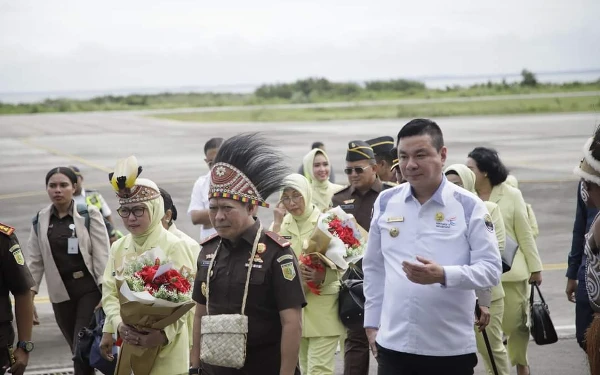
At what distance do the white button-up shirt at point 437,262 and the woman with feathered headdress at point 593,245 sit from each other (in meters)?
0.50

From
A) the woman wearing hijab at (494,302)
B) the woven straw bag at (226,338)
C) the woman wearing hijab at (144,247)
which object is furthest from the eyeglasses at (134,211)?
the woman wearing hijab at (494,302)

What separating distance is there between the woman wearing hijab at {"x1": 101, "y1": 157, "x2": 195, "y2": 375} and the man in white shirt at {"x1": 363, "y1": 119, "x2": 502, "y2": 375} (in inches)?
64.0

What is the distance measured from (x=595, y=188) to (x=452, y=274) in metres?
0.86

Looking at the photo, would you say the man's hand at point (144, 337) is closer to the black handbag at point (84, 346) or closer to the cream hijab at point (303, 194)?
the black handbag at point (84, 346)

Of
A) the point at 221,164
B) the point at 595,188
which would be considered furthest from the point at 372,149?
the point at 595,188

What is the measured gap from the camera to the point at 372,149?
9.01 m

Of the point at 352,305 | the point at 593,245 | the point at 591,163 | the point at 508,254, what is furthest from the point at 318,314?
the point at 591,163

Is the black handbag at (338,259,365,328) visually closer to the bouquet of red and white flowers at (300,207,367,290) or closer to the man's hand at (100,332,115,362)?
the bouquet of red and white flowers at (300,207,367,290)

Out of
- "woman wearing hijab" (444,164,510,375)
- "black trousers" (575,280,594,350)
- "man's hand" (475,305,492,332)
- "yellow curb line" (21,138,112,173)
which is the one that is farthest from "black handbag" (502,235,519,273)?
"yellow curb line" (21,138,112,173)

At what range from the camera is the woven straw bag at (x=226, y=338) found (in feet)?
16.6

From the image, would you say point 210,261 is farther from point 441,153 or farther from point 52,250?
point 52,250

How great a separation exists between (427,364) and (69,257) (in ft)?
14.1

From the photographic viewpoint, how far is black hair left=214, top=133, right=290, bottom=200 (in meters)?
5.32

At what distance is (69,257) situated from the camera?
8188mm
